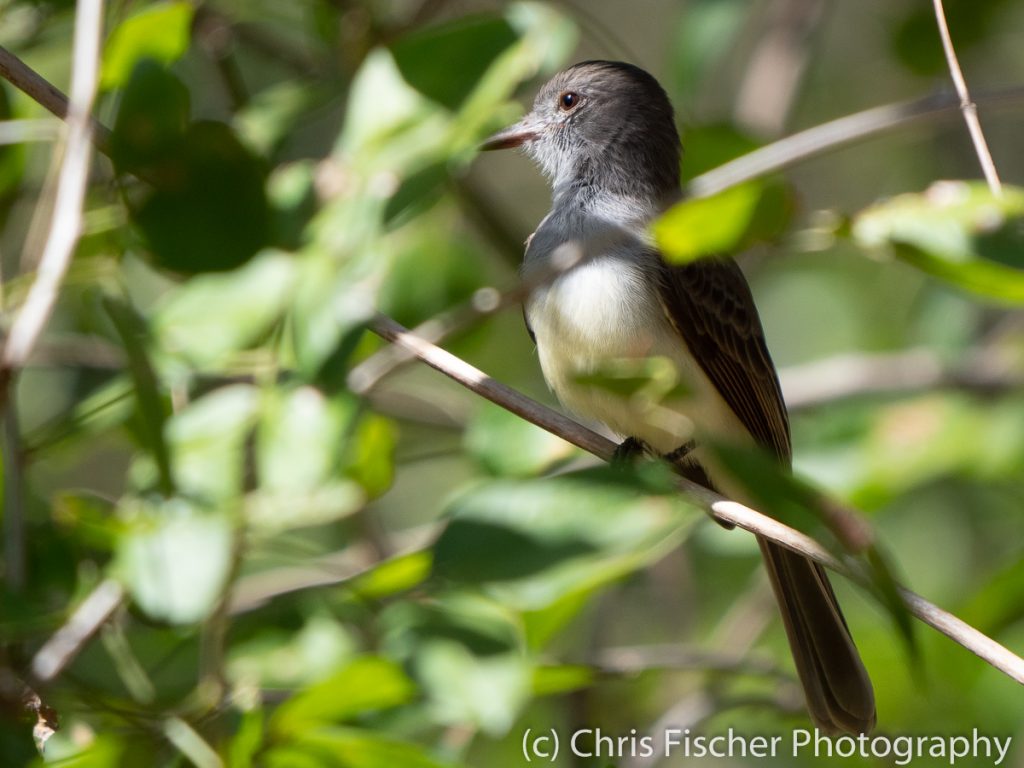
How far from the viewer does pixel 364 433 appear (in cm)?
287

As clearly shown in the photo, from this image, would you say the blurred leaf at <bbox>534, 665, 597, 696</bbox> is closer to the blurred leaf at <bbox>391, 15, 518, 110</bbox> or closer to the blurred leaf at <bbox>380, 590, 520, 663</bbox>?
the blurred leaf at <bbox>380, 590, 520, 663</bbox>

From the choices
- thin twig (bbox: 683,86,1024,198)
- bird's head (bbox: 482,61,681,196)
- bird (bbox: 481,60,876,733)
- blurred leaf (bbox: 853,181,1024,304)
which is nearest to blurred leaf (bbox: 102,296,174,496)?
thin twig (bbox: 683,86,1024,198)

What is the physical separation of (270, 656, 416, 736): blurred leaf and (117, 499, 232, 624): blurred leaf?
36 cm

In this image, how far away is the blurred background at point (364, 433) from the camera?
2.35 m

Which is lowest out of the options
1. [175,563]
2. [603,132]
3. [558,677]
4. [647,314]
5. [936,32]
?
[558,677]

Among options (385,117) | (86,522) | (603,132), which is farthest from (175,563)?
(603,132)

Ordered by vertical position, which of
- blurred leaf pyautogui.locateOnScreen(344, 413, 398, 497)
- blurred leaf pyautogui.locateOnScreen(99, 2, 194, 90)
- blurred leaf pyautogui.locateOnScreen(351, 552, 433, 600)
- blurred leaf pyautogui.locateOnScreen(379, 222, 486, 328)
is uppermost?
blurred leaf pyautogui.locateOnScreen(99, 2, 194, 90)

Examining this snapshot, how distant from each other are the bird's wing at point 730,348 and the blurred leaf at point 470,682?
131 cm

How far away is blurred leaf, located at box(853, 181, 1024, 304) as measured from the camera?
93.4 inches

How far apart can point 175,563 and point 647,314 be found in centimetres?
144

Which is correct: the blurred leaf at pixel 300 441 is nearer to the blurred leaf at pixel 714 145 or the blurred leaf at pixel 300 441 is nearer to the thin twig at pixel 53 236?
the thin twig at pixel 53 236

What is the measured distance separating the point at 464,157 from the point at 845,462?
4.27 ft

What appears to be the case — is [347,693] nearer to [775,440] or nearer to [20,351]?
[20,351]

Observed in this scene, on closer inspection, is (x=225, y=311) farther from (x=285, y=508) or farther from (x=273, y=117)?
(x=273, y=117)
